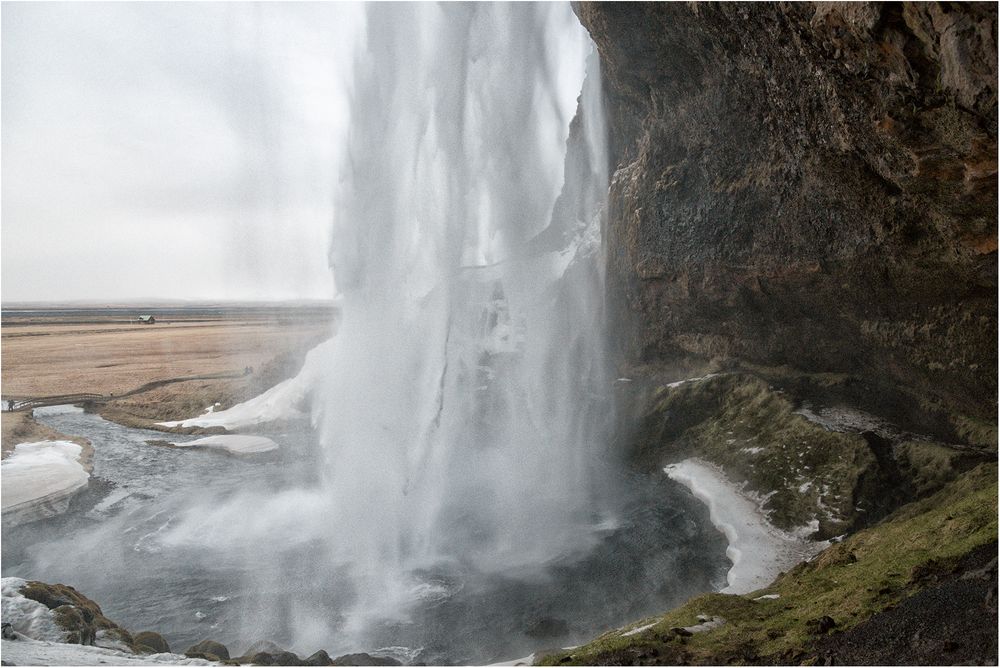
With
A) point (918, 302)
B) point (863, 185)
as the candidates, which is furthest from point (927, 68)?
point (918, 302)

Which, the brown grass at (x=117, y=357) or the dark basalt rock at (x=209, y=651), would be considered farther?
the brown grass at (x=117, y=357)

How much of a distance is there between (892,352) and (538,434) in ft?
59.6

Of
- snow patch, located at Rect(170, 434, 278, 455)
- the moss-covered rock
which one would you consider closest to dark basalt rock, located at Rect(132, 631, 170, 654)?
the moss-covered rock

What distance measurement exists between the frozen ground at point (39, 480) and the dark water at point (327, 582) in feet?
2.12

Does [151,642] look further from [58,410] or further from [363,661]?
[58,410]

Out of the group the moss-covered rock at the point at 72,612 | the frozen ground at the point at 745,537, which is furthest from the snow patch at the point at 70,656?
the frozen ground at the point at 745,537

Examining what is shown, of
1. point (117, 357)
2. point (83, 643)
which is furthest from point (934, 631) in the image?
point (117, 357)

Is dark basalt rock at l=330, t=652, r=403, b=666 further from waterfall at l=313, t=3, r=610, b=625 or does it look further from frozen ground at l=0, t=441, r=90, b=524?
frozen ground at l=0, t=441, r=90, b=524

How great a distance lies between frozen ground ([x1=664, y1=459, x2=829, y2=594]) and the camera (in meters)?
19.0

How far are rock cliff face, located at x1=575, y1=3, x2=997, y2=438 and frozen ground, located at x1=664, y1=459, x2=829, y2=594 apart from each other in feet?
24.1

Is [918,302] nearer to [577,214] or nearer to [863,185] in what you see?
[863,185]

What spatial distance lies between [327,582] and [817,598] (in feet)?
43.6

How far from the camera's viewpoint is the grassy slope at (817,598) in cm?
1245

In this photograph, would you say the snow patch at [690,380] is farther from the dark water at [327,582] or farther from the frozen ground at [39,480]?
the frozen ground at [39,480]
